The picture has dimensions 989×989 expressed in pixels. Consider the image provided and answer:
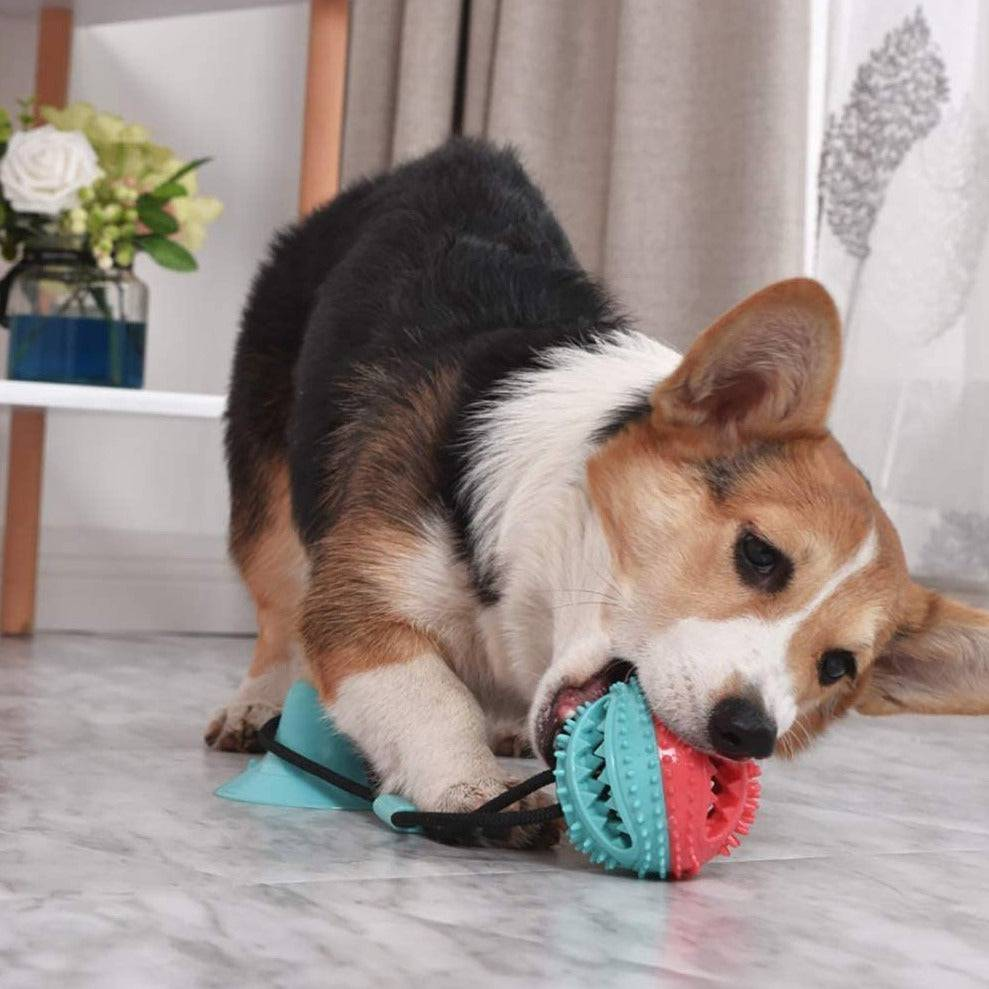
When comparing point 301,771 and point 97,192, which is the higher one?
point 97,192

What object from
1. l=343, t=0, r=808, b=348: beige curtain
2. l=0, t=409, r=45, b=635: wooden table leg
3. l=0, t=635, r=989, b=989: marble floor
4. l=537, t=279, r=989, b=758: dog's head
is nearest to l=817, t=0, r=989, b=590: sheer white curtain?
l=343, t=0, r=808, b=348: beige curtain

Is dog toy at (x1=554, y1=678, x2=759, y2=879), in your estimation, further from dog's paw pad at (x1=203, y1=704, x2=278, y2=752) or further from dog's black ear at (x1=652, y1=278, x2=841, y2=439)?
dog's paw pad at (x1=203, y1=704, x2=278, y2=752)

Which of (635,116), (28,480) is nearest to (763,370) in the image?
(635,116)

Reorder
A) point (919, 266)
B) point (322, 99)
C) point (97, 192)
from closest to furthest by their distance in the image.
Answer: point (919, 266) < point (97, 192) < point (322, 99)

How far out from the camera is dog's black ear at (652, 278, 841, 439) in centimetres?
162

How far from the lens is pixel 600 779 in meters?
1.53

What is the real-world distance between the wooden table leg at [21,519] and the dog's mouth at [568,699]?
89.2 inches

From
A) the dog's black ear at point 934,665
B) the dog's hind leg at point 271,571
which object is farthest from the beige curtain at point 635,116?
the dog's black ear at point 934,665

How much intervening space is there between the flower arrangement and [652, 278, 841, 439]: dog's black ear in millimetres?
1863

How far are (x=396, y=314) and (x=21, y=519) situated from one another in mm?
1885

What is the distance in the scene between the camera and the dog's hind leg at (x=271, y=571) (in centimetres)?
240

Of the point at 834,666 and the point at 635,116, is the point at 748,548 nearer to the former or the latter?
the point at 834,666

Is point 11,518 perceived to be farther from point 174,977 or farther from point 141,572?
point 174,977

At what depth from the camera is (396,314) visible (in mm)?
2061
